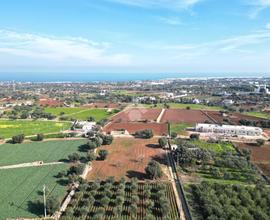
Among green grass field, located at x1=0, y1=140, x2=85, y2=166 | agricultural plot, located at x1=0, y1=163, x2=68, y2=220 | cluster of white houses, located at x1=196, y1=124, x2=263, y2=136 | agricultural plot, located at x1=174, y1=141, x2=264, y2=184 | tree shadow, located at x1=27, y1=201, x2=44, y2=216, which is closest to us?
tree shadow, located at x1=27, y1=201, x2=44, y2=216

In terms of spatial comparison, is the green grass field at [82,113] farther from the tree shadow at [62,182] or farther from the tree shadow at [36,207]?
the tree shadow at [36,207]

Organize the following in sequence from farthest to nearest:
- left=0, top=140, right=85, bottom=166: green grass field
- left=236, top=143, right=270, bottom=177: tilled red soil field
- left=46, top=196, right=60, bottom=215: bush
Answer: left=0, top=140, right=85, bottom=166: green grass field → left=236, top=143, right=270, bottom=177: tilled red soil field → left=46, top=196, right=60, bottom=215: bush

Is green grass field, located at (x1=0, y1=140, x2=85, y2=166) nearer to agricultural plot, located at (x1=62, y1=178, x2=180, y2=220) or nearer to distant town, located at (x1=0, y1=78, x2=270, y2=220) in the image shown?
distant town, located at (x1=0, y1=78, x2=270, y2=220)

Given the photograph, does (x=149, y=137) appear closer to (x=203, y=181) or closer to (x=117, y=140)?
(x=117, y=140)

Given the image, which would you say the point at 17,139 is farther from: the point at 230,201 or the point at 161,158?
the point at 230,201

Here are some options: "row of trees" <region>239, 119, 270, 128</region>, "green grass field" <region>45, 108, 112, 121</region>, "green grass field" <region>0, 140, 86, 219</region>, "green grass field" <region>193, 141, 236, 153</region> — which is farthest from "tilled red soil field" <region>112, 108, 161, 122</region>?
"green grass field" <region>193, 141, 236, 153</region>

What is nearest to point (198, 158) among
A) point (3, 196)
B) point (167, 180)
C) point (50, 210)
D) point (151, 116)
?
point (167, 180)
